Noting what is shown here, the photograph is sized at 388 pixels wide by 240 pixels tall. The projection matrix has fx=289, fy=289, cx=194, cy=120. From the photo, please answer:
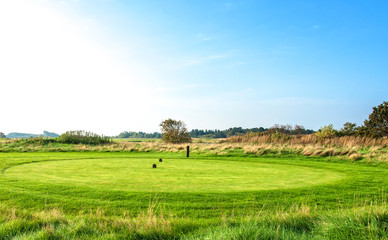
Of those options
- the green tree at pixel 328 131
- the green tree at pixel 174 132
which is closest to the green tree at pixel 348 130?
the green tree at pixel 328 131

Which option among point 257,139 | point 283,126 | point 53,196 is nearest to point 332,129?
point 257,139

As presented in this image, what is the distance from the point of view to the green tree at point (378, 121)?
37906 mm

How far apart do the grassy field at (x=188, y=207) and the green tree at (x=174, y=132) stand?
40.3 m

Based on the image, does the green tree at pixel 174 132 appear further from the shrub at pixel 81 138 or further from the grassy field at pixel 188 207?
the grassy field at pixel 188 207

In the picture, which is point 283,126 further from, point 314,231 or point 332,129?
point 314,231

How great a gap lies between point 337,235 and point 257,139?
83.2 ft

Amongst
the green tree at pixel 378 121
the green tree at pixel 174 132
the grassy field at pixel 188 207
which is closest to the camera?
the grassy field at pixel 188 207

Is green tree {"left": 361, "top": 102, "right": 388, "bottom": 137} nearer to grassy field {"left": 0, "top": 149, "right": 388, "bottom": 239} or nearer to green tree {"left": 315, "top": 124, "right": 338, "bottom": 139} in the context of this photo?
green tree {"left": 315, "top": 124, "right": 338, "bottom": 139}

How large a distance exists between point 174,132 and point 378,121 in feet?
101

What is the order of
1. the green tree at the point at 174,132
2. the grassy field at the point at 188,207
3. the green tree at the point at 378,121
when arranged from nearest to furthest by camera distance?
the grassy field at the point at 188,207 < the green tree at the point at 378,121 < the green tree at the point at 174,132

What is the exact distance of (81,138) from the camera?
39625 mm

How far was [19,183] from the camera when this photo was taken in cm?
818

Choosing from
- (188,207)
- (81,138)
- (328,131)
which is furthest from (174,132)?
(188,207)

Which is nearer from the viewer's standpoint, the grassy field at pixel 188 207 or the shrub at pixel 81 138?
the grassy field at pixel 188 207
